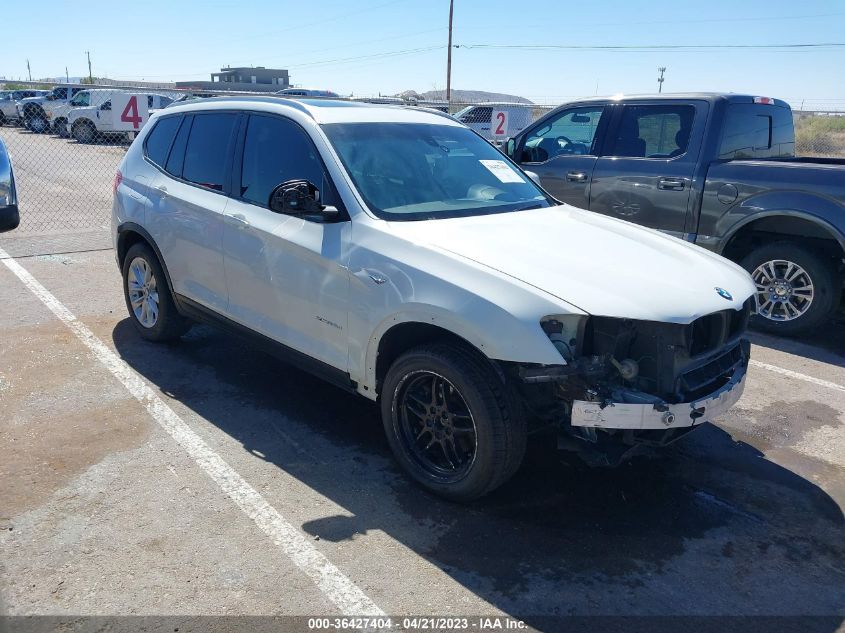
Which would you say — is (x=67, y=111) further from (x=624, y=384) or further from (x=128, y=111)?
(x=624, y=384)

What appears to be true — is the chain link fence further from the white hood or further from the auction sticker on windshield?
the white hood

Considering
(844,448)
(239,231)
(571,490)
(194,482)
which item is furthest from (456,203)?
(844,448)

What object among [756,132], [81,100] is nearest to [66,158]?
[81,100]

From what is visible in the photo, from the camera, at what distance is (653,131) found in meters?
7.19

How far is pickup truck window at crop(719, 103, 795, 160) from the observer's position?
22.4 ft

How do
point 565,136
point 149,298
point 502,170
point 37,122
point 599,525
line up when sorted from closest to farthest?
point 599,525, point 502,170, point 149,298, point 565,136, point 37,122

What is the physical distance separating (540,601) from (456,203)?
7.45 ft

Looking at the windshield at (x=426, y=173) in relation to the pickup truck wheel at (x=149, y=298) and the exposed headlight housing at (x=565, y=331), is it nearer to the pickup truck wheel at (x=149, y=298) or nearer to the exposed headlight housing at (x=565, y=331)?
the exposed headlight housing at (x=565, y=331)

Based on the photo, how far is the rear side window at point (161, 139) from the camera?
5445 millimetres

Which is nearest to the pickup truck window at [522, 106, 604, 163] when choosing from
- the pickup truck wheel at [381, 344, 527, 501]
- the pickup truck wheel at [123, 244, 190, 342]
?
the pickup truck wheel at [123, 244, 190, 342]

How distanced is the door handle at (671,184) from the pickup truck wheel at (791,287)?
2.99 ft

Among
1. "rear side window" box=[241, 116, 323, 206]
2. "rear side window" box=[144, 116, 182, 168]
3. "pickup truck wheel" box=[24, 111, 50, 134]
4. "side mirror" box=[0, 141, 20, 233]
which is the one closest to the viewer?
"rear side window" box=[241, 116, 323, 206]

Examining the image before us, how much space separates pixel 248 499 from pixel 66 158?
68.7 ft

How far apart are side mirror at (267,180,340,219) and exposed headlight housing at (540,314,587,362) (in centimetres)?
140
